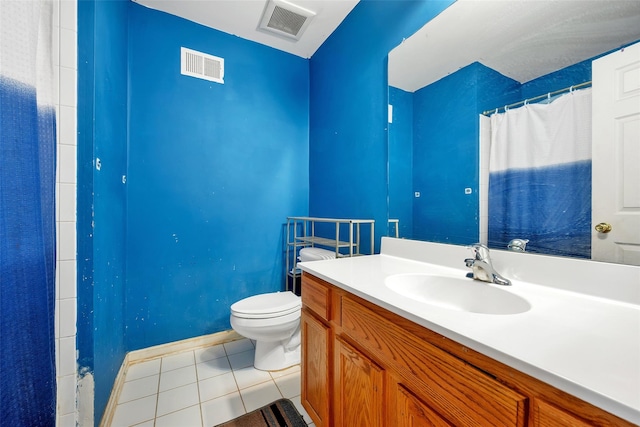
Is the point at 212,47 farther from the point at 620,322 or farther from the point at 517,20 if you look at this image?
the point at 620,322

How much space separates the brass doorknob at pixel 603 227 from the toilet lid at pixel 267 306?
135 cm

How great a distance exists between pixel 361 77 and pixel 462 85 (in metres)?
0.76

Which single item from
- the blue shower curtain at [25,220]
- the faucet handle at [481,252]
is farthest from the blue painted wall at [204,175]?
the faucet handle at [481,252]

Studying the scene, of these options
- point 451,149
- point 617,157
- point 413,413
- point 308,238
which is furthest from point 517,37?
point 308,238

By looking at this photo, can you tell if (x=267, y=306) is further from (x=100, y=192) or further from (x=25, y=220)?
(x=25, y=220)

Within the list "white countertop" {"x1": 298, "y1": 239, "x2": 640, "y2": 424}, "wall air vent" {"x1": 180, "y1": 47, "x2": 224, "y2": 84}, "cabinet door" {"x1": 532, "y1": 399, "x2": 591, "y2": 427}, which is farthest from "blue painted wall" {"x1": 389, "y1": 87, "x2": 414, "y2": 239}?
"wall air vent" {"x1": 180, "y1": 47, "x2": 224, "y2": 84}

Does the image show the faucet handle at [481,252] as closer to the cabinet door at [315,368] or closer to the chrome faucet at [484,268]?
the chrome faucet at [484,268]

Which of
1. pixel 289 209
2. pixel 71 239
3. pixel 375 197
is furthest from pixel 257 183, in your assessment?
pixel 71 239

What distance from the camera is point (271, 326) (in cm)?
145

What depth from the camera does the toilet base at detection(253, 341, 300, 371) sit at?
1.59m

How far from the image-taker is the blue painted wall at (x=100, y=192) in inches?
37.0

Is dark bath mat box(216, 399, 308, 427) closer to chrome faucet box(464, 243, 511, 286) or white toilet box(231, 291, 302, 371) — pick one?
white toilet box(231, 291, 302, 371)

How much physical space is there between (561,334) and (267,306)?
1.36m

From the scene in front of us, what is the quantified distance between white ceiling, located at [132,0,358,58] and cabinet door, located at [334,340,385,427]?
1981 millimetres
